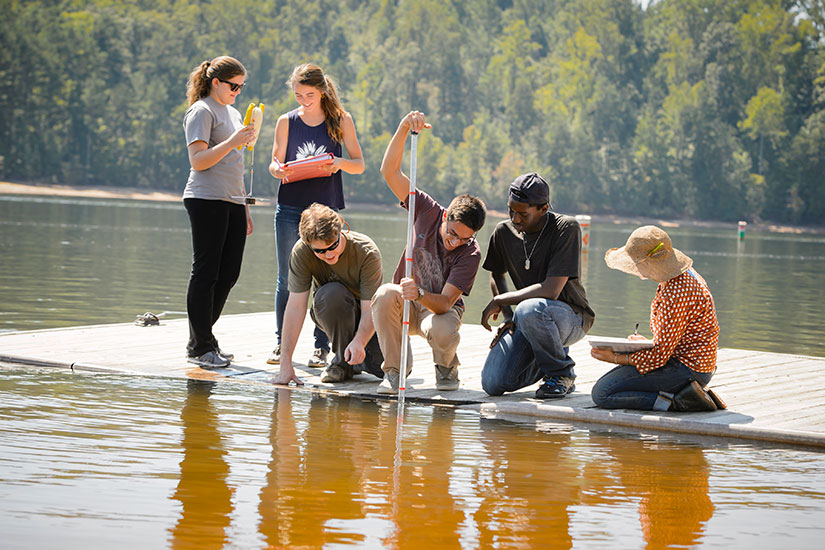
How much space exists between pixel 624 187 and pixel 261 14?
3861cm

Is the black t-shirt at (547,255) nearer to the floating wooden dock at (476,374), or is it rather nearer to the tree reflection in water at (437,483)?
the floating wooden dock at (476,374)

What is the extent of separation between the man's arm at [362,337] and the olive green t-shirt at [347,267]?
0.29 feet

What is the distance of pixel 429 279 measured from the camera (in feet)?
23.3

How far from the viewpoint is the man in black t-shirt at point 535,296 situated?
267 inches

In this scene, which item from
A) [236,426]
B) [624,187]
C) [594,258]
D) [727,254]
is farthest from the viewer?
[624,187]

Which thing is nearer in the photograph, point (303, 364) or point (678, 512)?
Result: point (678, 512)

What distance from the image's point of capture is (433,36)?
327 feet

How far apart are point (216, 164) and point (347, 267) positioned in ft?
4.07

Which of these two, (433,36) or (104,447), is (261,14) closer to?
(433,36)

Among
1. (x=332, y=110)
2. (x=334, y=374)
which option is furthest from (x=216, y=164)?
(x=334, y=374)

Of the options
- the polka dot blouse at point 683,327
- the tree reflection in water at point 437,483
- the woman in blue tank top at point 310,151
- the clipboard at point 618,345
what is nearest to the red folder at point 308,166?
the woman in blue tank top at point 310,151

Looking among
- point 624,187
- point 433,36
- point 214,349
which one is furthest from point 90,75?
point 214,349

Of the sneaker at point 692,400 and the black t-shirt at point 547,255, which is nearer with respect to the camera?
the sneaker at point 692,400

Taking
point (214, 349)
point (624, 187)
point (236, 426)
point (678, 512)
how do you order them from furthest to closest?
point (624, 187) → point (214, 349) → point (236, 426) → point (678, 512)
